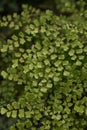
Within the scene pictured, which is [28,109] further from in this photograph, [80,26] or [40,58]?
[80,26]

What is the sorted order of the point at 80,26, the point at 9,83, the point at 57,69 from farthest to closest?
the point at 9,83
the point at 80,26
the point at 57,69

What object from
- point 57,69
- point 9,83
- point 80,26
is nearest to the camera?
point 57,69

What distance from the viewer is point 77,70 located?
2.28 m

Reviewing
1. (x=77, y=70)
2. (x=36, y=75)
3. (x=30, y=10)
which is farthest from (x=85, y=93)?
(x=30, y=10)

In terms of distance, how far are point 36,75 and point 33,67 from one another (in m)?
0.07

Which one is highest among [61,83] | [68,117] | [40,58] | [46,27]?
[46,27]

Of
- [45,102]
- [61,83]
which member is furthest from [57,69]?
[45,102]

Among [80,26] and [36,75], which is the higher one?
[80,26]

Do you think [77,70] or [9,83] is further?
[9,83]

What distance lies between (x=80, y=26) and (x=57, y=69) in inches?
14.7

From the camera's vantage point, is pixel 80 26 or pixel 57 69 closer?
pixel 57 69

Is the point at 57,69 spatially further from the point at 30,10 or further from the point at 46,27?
the point at 30,10

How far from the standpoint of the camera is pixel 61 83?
7.47ft

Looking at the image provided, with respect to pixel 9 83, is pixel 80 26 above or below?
above
